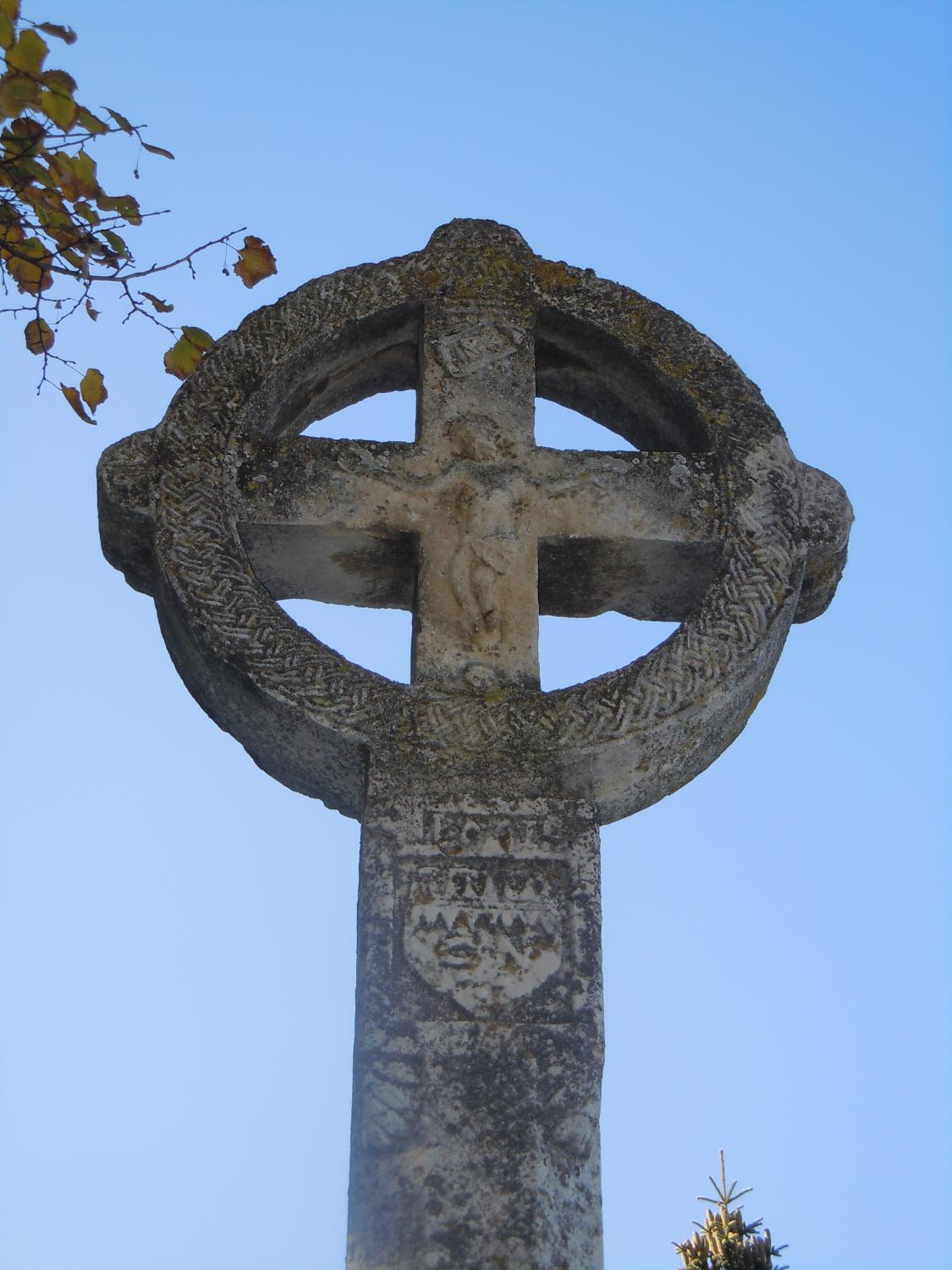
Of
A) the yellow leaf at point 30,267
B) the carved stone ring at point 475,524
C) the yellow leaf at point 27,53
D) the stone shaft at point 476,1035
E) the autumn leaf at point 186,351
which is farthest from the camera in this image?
the autumn leaf at point 186,351

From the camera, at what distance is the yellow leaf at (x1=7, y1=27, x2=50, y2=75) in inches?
181

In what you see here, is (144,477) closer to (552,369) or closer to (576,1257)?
(552,369)

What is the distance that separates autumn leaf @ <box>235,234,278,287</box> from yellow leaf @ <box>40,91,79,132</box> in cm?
95

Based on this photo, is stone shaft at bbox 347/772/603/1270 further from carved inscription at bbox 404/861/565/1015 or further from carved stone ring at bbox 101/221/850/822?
carved stone ring at bbox 101/221/850/822

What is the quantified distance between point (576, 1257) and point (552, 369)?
342 cm

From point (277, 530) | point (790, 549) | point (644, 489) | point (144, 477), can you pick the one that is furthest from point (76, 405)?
point (790, 549)

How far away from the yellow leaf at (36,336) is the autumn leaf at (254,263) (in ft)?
2.13

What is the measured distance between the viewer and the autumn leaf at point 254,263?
5531 mm

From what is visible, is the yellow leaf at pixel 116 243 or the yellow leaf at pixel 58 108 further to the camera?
the yellow leaf at pixel 116 243

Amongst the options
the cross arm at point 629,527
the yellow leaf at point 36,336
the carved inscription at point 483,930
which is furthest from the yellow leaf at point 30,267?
the carved inscription at point 483,930

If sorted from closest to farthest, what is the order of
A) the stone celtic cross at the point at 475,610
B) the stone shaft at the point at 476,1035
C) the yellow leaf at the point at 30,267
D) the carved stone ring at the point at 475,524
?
1. the stone shaft at the point at 476,1035
2. the stone celtic cross at the point at 475,610
3. the yellow leaf at the point at 30,267
4. the carved stone ring at the point at 475,524

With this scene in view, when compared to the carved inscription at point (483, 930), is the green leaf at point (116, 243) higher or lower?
higher

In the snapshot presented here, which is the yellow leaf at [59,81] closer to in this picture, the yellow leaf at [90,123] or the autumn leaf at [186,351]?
the yellow leaf at [90,123]

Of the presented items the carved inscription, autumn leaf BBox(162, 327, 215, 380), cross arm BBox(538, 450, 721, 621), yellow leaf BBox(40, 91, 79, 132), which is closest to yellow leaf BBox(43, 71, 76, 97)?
yellow leaf BBox(40, 91, 79, 132)
